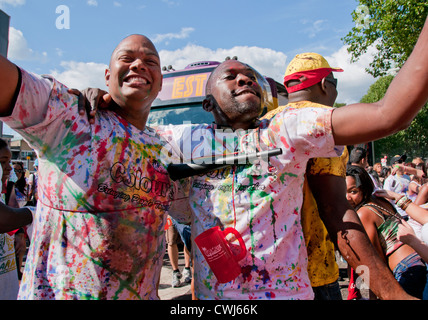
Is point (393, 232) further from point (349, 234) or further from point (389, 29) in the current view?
point (389, 29)

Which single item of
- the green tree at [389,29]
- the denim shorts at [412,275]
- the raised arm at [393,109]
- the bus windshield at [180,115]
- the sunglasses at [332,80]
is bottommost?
the denim shorts at [412,275]

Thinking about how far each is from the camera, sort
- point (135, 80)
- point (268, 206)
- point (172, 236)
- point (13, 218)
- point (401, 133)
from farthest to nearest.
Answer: point (401, 133) → point (172, 236) → point (13, 218) → point (135, 80) → point (268, 206)

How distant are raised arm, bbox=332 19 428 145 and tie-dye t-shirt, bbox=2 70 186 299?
3.32 ft

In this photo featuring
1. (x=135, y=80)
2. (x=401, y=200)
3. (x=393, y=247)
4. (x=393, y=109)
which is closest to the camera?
(x=393, y=109)

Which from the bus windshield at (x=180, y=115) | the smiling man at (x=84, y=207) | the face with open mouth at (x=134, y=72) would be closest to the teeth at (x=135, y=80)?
the face with open mouth at (x=134, y=72)

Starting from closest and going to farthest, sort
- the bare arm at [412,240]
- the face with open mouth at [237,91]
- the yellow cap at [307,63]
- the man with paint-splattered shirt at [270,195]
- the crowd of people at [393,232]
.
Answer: the man with paint-splattered shirt at [270,195]
the face with open mouth at [237,91]
the yellow cap at [307,63]
the bare arm at [412,240]
the crowd of people at [393,232]

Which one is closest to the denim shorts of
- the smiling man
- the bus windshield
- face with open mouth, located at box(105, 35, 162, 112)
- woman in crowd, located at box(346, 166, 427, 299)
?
woman in crowd, located at box(346, 166, 427, 299)

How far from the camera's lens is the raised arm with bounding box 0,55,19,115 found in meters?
1.13

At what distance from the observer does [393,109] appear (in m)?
1.26

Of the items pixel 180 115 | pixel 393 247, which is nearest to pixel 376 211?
pixel 393 247

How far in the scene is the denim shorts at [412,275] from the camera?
2.84m

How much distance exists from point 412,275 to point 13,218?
3356 mm

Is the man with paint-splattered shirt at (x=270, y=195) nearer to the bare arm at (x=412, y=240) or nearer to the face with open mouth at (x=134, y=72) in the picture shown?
the face with open mouth at (x=134, y=72)

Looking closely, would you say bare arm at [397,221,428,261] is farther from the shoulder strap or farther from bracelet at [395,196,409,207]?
bracelet at [395,196,409,207]
